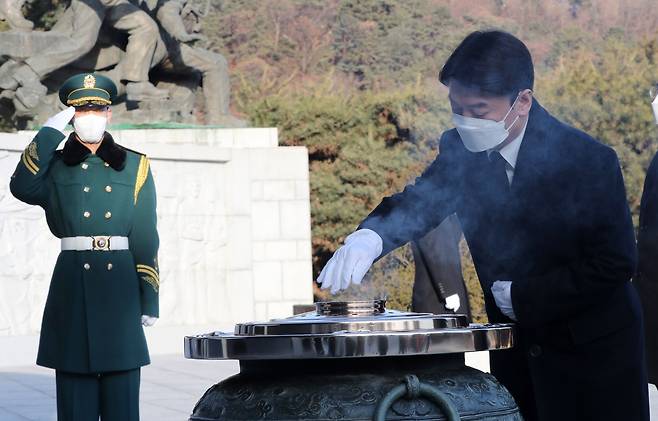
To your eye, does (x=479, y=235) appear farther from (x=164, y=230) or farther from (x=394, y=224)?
(x=164, y=230)

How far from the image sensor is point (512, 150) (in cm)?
304

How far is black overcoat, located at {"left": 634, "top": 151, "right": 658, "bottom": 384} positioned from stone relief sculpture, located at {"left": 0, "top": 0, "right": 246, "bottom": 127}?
8889 mm

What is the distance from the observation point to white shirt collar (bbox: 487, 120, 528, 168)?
3.02 metres

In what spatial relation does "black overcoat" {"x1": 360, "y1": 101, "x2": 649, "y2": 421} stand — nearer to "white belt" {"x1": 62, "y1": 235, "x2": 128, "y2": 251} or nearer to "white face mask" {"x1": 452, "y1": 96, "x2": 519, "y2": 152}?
"white face mask" {"x1": 452, "y1": 96, "x2": 519, "y2": 152}

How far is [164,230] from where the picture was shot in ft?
38.8

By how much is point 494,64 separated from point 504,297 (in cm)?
53

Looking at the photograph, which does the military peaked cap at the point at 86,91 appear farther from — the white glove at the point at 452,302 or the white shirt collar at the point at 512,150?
the white glove at the point at 452,302

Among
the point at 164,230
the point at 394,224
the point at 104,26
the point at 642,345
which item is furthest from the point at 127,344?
the point at 104,26

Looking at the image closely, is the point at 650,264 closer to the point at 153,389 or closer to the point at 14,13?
the point at 153,389

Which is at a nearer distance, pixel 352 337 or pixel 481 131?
pixel 352 337

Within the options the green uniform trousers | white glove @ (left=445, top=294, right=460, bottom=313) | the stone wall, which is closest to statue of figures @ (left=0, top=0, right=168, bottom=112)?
the stone wall

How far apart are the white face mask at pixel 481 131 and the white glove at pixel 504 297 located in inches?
12.6

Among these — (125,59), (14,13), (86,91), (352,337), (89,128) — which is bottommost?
(352,337)

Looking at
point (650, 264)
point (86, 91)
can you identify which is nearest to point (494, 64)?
point (650, 264)
